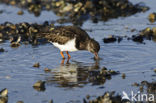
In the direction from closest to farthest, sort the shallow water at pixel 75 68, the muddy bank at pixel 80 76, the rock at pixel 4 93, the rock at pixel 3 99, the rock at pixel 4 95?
1. the rock at pixel 3 99
2. the rock at pixel 4 95
3. the rock at pixel 4 93
4. the shallow water at pixel 75 68
5. the muddy bank at pixel 80 76

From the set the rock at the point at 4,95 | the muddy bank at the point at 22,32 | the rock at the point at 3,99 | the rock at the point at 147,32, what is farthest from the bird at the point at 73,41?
the rock at the point at 3,99

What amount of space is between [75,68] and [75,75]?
83 centimetres

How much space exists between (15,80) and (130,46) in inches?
211

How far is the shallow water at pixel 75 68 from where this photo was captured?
34.5 feet

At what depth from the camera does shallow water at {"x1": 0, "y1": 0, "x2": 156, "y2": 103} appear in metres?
10.5

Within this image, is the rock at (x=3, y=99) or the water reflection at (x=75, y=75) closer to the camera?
the rock at (x=3, y=99)

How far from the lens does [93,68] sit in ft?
41.7

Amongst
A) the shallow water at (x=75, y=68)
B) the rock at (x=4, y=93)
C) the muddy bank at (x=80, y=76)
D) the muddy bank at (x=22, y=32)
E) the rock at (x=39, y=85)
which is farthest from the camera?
the muddy bank at (x=22, y=32)

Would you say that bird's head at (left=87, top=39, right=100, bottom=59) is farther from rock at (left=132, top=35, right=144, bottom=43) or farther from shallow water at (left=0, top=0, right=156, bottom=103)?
rock at (left=132, top=35, right=144, bottom=43)

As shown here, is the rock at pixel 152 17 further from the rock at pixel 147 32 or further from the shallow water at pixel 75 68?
the rock at pixel 147 32

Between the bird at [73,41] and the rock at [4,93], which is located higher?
the bird at [73,41]

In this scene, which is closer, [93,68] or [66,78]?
[66,78]

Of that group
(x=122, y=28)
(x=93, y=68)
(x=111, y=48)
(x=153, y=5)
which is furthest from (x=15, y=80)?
(x=153, y=5)

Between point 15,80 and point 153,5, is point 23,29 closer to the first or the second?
point 15,80
